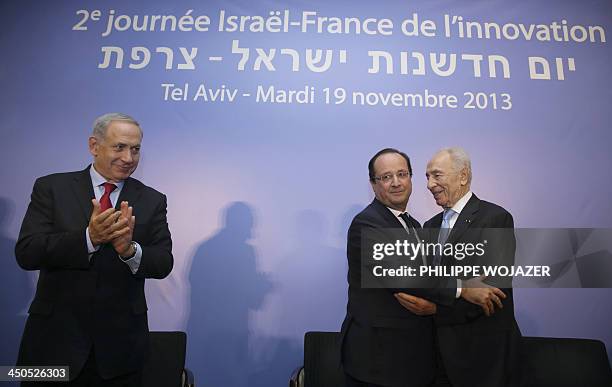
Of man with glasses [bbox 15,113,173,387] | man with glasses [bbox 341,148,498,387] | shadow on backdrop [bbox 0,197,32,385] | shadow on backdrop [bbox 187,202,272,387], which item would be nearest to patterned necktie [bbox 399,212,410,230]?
man with glasses [bbox 341,148,498,387]

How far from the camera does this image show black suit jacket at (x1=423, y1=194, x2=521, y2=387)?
2.28m

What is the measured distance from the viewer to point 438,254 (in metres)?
2.53

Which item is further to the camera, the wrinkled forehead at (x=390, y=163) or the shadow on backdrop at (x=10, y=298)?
the shadow on backdrop at (x=10, y=298)

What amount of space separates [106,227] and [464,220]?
70.2 inches

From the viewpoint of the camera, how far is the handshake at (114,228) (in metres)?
2.00

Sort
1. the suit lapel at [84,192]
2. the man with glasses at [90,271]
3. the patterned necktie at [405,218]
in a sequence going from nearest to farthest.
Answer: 1. the man with glasses at [90,271]
2. the suit lapel at [84,192]
3. the patterned necktie at [405,218]

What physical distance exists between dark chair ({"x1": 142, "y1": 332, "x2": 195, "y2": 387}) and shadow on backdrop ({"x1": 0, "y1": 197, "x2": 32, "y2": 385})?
34.4 inches

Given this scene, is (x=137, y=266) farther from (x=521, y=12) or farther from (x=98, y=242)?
(x=521, y=12)

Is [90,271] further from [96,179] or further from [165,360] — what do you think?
[165,360]

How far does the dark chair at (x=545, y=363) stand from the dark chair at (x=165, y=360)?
639mm

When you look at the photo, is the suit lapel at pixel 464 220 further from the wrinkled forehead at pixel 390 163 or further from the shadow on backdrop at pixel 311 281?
the shadow on backdrop at pixel 311 281

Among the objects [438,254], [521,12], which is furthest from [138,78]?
[521,12]

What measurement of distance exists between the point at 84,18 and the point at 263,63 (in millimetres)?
1302

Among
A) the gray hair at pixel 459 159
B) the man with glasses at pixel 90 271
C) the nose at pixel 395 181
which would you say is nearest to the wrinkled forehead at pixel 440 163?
the gray hair at pixel 459 159
